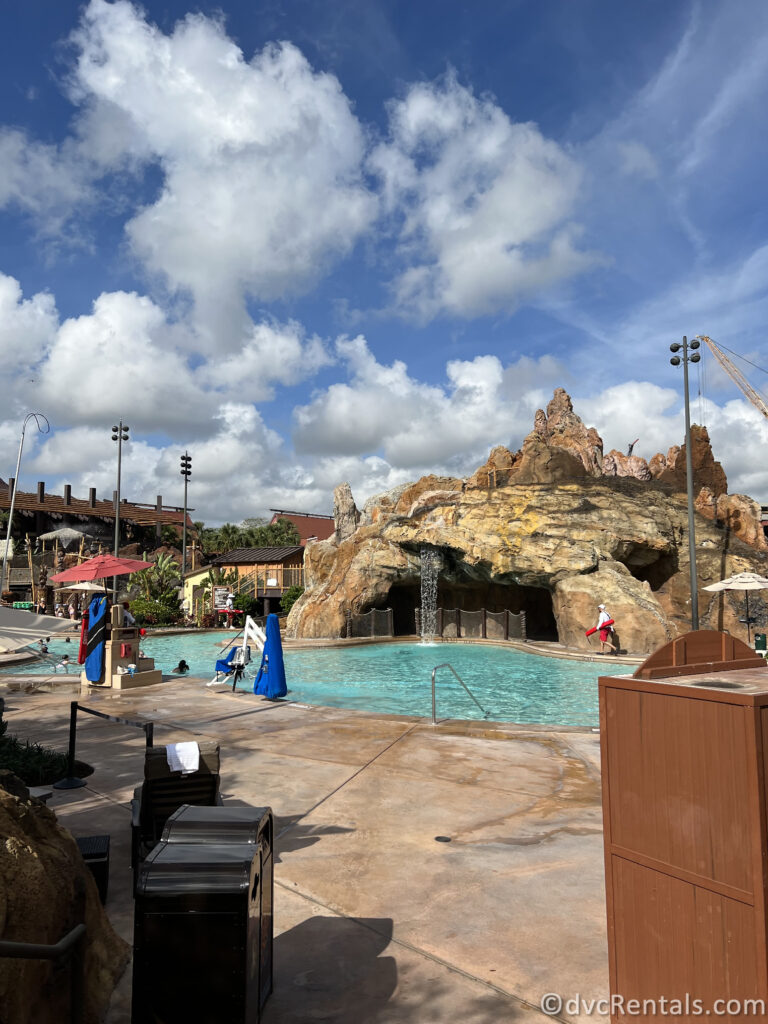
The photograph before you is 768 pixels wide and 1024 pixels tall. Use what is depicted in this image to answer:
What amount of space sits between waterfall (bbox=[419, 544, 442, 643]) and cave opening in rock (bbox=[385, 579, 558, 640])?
2.84 ft

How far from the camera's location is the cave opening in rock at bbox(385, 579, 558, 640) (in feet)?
99.6

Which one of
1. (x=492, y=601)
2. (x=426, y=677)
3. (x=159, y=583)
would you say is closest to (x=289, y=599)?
(x=159, y=583)

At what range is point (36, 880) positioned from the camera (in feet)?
9.71

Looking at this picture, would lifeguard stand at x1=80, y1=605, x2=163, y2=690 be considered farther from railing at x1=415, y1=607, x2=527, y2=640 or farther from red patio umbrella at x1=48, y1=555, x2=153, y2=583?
railing at x1=415, y1=607, x2=527, y2=640

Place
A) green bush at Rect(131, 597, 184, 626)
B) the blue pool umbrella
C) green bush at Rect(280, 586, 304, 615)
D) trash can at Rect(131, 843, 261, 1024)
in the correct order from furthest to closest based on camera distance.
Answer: green bush at Rect(280, 586, 304, 615) < green bush at Rect(131, 597, 184, 626) < the blue pool umbrella < trash can at Rect(131, 843, 261, 1024)

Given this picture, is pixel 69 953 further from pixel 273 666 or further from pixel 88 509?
pixel 88 509

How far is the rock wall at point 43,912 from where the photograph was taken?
271cm

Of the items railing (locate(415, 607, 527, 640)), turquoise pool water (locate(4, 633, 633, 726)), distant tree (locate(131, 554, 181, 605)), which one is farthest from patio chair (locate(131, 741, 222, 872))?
distant tree (locate(131, 554, 181, 605))

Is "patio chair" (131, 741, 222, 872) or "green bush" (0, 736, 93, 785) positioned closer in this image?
"patio chair" (131, 741, 222, 872)

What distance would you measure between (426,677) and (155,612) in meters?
17.3

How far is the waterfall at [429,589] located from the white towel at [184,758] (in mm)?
22283

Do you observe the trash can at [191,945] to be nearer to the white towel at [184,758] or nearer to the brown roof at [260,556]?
the white towel at [184,758]

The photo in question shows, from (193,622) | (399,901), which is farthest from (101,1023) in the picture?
(193,622)

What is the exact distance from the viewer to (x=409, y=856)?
532 centimetres
